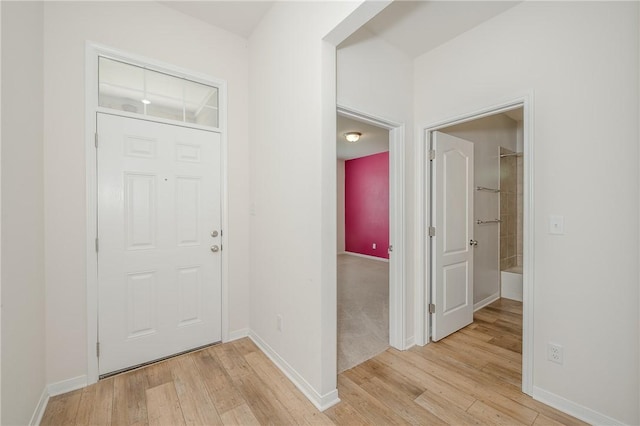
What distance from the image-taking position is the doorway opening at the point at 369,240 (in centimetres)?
244

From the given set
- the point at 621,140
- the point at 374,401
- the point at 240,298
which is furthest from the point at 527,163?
the point at 240,298

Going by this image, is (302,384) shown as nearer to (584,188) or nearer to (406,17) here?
(584,188)

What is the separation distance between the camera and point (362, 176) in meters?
7.25

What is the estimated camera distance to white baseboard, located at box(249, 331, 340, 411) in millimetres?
1717

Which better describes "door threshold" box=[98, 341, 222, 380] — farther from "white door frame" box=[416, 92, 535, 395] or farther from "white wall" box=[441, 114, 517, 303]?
"white wall" box=[441, 114, 517, 303]

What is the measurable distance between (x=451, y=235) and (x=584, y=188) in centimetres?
115

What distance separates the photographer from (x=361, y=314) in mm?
3303

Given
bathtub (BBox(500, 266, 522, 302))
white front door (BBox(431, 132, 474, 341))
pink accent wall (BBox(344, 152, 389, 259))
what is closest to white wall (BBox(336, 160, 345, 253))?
pink accent wall (BBox(344, 152, 389, 259))

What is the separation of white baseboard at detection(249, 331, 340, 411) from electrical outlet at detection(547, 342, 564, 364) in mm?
1451

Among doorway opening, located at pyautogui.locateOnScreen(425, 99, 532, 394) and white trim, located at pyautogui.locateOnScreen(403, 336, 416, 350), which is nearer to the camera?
doorway opening, located at pyautogui.locateOnScreen(425, 99, 532, 394)

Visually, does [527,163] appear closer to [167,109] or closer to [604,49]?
[604,49]

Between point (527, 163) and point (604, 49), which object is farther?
point (527, 163)

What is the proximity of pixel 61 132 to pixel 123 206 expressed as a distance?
2.00 ft

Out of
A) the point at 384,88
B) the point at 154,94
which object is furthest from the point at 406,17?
the point at 154,94
